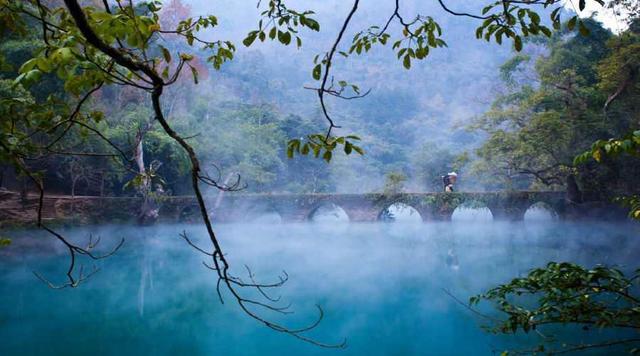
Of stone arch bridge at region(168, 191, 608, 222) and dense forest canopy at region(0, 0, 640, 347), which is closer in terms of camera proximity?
dense forest canopy at region(0, 0, 640, 347)

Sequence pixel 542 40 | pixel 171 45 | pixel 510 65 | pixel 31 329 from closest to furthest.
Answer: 1. pixel 31 329
2. pixel 510 65
3. pixel 542 40
4. pixel 171 45

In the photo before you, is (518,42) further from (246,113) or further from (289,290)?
(246,113)

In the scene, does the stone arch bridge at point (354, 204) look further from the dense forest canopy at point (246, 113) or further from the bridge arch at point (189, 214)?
the dense forest canopy at point (246, 113)

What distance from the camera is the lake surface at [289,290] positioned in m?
6.56

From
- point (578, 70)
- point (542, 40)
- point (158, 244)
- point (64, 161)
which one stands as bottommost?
point (158, 244)

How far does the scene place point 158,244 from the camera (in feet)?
54.1

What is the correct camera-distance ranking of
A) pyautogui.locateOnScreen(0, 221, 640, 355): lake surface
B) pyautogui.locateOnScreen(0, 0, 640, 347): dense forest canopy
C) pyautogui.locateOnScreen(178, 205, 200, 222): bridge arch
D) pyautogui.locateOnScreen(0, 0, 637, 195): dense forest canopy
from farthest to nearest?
pyautogui.locateOnScreen(178, 205, 200, 222): bridge arch
pyautogui.locateOnScreen(0, 0, 637, 195): dense forest canopy
pyautogui.locateOnScreen(0, 221, 640, 355): lake surface
pyautogui.locateOnScreen(0, 0, 640, 347): dense forest canopy

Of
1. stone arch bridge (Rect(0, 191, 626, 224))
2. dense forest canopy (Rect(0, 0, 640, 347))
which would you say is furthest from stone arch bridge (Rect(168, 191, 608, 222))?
dense forest canopy (Rect(0, 0, 640, 347))

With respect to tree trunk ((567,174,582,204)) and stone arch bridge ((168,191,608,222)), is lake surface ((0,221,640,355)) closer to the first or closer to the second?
tree trunk ((567,174,582,204))

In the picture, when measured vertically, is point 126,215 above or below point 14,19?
below

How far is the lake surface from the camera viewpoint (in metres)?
6.56

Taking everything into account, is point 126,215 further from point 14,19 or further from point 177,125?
point 14,19

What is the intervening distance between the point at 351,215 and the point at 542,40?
11.7m

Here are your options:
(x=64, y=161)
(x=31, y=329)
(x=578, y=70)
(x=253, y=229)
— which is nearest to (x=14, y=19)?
(x=31, y=329)
